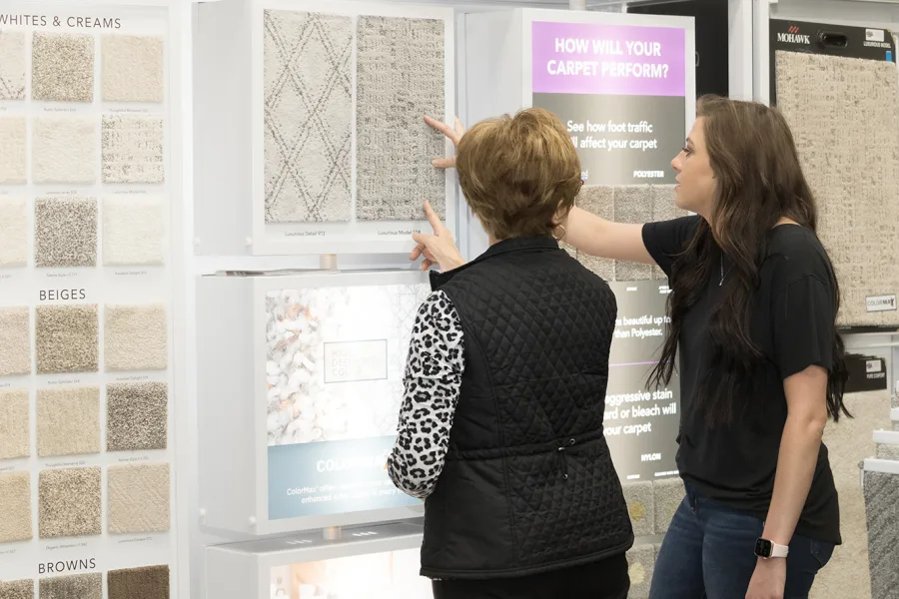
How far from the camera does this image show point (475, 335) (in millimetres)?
1967

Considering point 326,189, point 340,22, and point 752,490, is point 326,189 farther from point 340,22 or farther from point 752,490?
point 752,490

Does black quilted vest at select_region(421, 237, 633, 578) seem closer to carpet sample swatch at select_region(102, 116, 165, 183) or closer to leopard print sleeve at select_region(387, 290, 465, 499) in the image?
leopard print sleeve at select_region(387, 290, 465, 499)

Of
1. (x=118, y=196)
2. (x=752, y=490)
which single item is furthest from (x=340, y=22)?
(x=752, y=490)

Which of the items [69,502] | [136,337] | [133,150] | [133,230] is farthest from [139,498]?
[133,150]

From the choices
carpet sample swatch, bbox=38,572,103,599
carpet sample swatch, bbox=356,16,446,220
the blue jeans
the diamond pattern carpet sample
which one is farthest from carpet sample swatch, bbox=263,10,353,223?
the diamond pattern carpet sample

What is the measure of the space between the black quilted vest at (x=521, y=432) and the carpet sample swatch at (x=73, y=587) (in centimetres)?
113

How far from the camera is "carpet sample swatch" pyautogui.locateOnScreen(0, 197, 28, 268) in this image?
2.75 meters

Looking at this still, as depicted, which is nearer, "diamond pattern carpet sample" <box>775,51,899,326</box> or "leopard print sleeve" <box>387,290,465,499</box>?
"leopard print sleeve" <box>387,290,465,499</box>

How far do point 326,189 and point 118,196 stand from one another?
1.57ft

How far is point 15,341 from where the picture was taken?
276 centimetres

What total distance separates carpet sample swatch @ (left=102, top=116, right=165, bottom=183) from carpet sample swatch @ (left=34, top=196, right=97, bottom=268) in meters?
0.09

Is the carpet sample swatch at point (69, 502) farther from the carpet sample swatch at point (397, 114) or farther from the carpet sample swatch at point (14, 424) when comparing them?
the carpet sample swatch at point (397, 114)

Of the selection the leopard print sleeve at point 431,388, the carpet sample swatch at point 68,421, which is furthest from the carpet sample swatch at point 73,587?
the leopard print sleeve at point 431,388

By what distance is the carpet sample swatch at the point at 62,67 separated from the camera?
277cm
